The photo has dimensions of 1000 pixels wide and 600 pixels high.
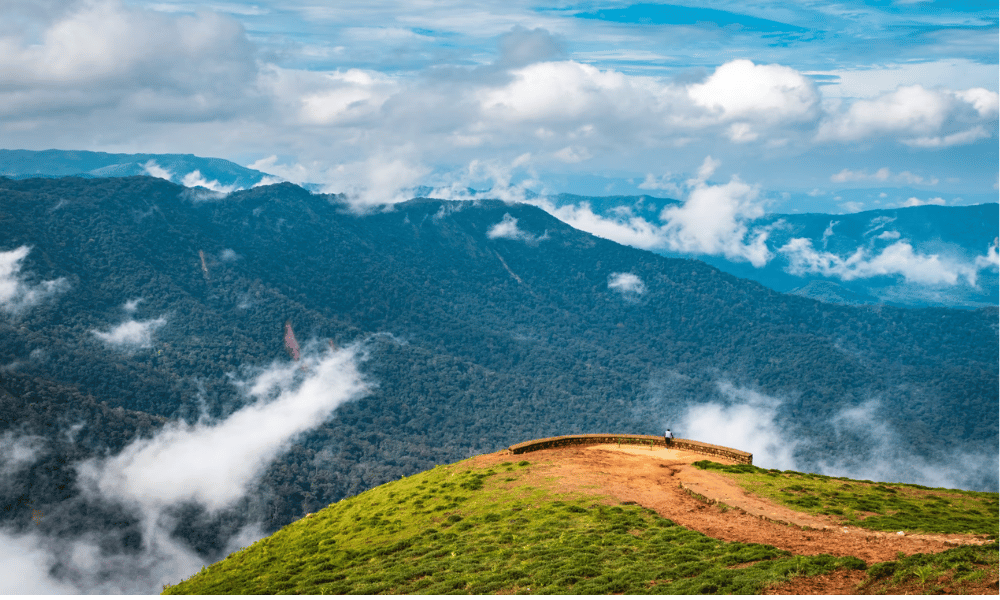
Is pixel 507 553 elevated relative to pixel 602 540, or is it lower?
lower

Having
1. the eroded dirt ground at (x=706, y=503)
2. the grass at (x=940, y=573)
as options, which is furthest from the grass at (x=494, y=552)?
the grass at (x=940, y=573)

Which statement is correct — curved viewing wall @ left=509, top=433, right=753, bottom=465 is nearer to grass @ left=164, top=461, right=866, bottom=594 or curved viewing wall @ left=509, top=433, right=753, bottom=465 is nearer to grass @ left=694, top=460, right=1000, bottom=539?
grass @ left=694, top=460, right=1000, bottom=539

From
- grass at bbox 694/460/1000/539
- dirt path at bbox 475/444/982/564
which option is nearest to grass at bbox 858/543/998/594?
dirt path at bbox 475/444/982/564

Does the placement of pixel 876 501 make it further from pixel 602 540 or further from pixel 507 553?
pixel 507 553

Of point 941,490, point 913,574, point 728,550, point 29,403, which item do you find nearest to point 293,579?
point 728,550

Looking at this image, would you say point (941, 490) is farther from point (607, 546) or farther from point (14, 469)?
point (14, 469)

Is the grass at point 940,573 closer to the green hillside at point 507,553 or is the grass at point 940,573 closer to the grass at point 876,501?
the green hillside at point 507,553

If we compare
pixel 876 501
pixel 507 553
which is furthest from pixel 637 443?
pixel 507 553
